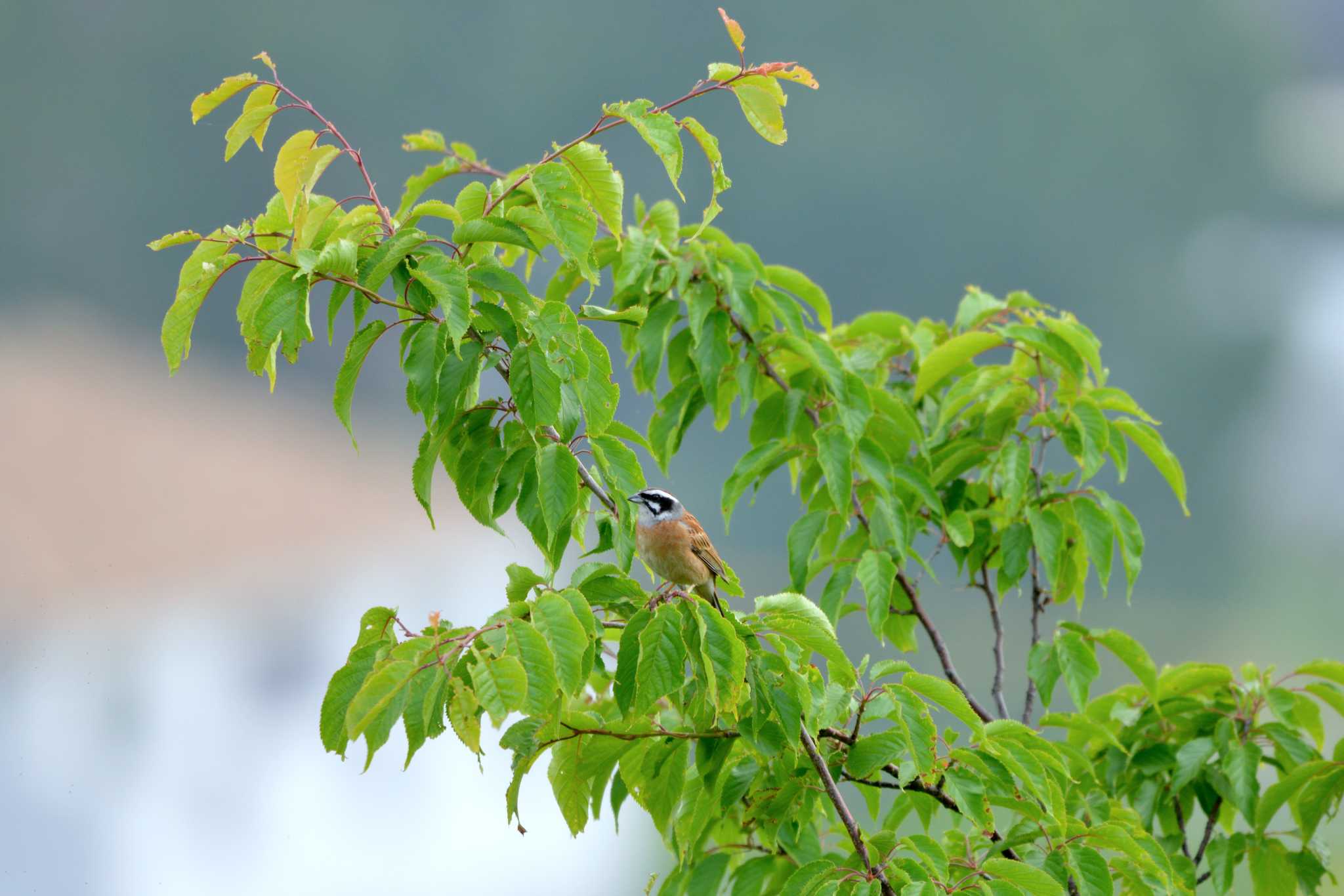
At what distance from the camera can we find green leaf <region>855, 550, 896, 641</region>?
7.47 ft

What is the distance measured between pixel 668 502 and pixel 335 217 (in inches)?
29.3

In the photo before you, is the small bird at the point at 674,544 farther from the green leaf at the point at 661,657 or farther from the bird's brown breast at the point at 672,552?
the green leaf at the point at 661,657

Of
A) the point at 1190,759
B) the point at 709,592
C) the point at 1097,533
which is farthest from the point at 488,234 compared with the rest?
the point at 1190,759

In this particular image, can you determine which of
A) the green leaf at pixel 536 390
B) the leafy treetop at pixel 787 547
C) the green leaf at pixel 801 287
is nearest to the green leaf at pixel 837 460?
the leafy treetop at pixel 787 547

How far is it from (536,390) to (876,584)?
1.01 meters

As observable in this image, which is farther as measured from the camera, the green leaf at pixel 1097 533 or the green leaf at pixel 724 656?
the green leaf at pixel 1097 533

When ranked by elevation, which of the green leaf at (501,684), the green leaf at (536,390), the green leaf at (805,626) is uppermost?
the green leaf at (536,390)

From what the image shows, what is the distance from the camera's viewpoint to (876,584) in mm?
2281

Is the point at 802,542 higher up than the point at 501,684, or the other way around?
the point at 802,542

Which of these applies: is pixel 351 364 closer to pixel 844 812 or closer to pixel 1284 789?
pixel 844 812

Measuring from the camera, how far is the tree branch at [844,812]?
1704 millimetres

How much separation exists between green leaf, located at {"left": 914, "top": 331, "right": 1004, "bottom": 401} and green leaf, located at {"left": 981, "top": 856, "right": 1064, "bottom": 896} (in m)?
1.19

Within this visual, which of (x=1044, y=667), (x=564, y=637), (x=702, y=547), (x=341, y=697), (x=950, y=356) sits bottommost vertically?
(x=341, y=697)

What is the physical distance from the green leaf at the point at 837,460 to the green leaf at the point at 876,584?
12 cm
